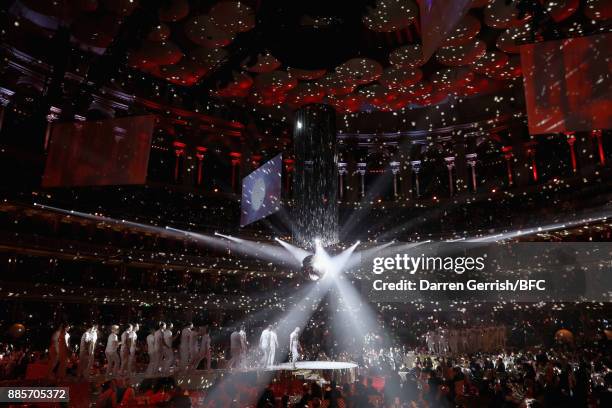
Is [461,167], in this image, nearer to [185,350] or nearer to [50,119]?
[185,350]

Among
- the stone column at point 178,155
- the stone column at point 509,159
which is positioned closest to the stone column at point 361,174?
the stone column at point 509,159

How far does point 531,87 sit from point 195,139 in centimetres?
1148

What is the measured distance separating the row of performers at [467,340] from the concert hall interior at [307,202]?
7 centimetres

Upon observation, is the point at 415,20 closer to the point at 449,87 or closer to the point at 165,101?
the point at 449,87

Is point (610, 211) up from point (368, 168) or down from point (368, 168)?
down

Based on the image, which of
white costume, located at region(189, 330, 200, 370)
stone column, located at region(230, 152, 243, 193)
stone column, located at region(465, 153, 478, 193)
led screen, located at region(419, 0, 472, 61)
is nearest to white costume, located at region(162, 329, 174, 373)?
white costume, located at region(189, 330, 200, 370)

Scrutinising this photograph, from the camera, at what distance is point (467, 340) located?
16781 mm

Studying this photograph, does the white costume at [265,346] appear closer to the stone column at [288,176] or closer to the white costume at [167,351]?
the white costume at [167,351]

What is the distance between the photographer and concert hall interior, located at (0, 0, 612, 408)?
23.1ft

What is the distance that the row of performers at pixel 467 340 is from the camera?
54.0 ft

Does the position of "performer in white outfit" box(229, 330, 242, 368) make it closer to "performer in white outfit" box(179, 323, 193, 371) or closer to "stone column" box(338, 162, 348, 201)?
"performer in white outfit" box(179, 323, 193, 371)

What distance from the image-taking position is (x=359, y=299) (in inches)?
717

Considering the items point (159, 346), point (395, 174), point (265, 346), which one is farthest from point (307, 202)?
point (395, 174)

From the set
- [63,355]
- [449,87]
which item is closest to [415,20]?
[449,87]
